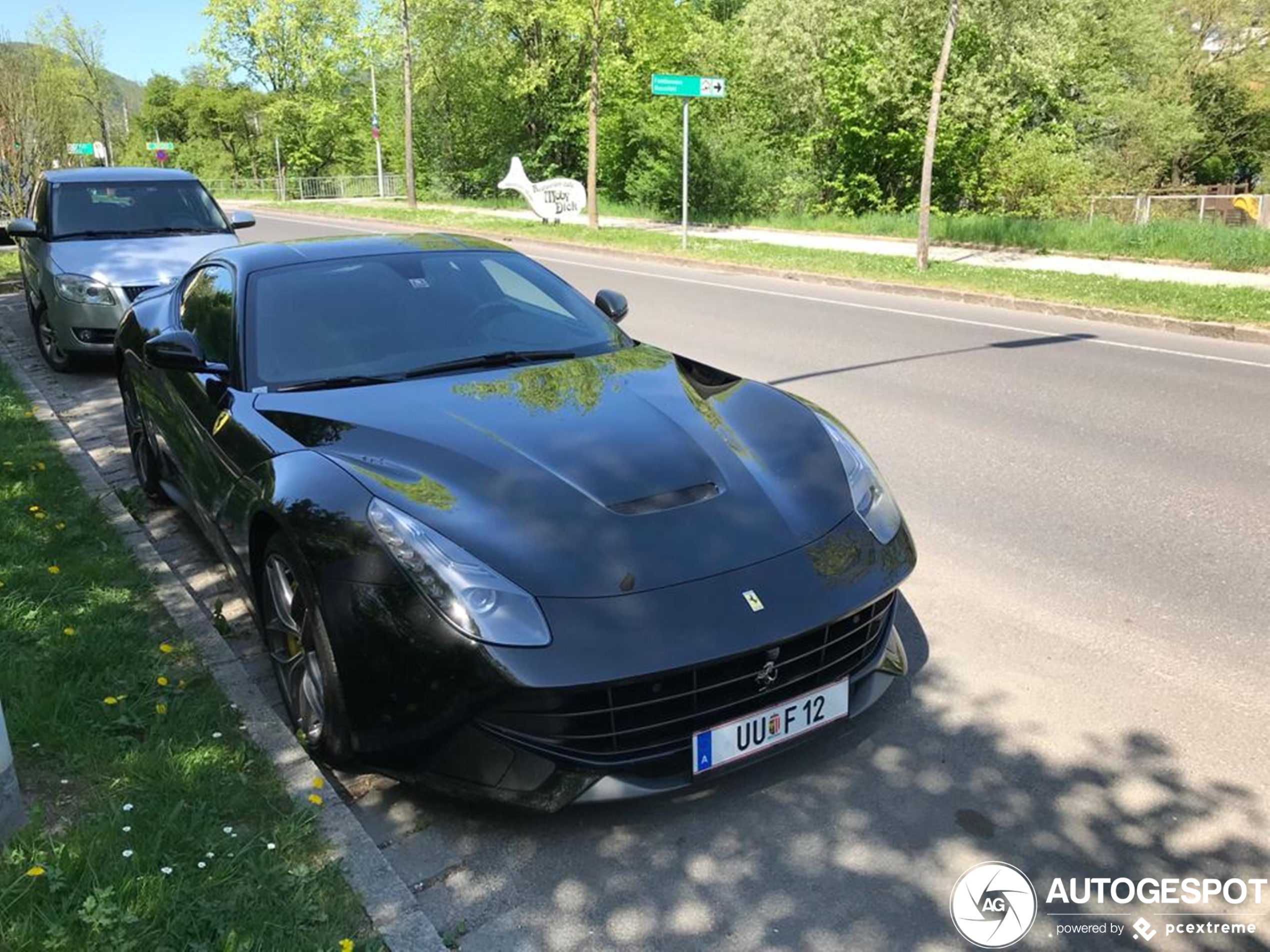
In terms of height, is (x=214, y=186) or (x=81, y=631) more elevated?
(x=214, y=186)

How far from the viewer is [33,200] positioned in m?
10.3

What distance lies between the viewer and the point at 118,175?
982 cm

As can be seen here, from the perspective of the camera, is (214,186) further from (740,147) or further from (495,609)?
(495,609)

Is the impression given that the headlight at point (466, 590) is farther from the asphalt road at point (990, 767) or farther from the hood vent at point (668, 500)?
the asphalt road at point (990, 767)

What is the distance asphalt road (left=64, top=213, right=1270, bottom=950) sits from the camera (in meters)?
2.54

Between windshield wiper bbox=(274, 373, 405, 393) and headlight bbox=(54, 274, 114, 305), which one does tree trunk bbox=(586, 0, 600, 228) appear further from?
windshield wiper bbox=(274, 373, 405, 393)

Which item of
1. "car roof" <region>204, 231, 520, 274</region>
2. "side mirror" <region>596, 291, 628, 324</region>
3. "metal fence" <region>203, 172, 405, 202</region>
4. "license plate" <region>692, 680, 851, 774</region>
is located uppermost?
"metal fence" <region>203, 172, 405, 202</region>

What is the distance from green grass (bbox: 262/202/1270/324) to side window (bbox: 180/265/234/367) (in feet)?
35.6

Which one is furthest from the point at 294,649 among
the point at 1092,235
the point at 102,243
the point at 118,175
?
the point at 1092,235

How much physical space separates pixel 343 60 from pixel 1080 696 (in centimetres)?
6166

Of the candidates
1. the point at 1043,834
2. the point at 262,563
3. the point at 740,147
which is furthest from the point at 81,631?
the point at 740,147

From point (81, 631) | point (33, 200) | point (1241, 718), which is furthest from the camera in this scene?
point (33, 200)

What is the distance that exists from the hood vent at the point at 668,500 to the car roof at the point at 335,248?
2.08 meters

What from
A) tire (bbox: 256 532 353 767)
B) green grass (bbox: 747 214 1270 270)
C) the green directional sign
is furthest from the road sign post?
tire (bbox: 256 532 353 767)
